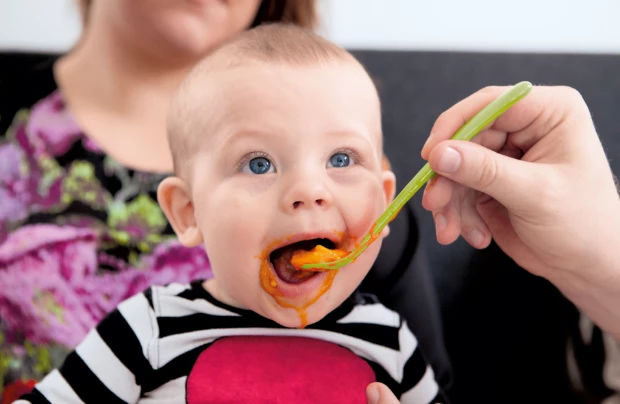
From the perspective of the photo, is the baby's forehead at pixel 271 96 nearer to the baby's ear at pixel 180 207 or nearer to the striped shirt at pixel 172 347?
the baby's ear at pixel 180 207

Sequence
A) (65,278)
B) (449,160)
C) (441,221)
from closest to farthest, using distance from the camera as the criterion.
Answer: (449,160) < (441,221) < (65,278)

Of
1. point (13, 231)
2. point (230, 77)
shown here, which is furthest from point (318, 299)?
point (13, 231)

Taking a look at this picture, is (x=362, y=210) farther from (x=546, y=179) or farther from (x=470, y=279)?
(x=470, y=279)

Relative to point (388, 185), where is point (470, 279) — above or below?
below

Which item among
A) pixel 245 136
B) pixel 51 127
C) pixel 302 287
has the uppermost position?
pixel 245 136

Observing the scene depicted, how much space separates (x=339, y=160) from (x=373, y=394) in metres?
0.24

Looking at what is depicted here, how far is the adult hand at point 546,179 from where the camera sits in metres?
0.50

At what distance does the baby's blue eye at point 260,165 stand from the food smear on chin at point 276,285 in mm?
73

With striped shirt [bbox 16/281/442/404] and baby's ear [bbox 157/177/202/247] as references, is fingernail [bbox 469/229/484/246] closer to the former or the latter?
striped shirt [bbox 16/281/442/404]

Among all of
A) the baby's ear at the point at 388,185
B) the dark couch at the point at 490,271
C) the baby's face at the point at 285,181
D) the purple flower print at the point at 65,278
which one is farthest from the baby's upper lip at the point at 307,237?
the purple flower print at the point at 65,278

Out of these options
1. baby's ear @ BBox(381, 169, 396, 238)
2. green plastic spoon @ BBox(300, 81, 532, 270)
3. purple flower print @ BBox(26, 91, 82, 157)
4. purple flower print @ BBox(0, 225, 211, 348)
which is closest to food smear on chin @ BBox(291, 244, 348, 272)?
green plastic spoon @ BBox(300, 81, 532, 270)

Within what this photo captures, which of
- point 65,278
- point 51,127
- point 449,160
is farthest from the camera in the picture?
point 51,127

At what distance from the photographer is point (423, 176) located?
1.69 ft

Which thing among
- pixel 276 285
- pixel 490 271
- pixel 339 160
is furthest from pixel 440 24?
pixel 276 285
